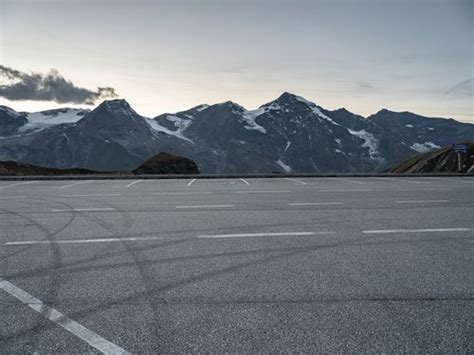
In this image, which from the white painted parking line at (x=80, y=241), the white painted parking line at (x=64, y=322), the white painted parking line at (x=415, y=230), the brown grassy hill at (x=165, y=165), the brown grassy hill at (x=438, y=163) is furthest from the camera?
the brown grassy hill at (x=438, y=163)

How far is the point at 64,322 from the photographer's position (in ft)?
13.9

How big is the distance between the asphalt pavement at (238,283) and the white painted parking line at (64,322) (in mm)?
18

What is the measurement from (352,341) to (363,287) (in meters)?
1.43

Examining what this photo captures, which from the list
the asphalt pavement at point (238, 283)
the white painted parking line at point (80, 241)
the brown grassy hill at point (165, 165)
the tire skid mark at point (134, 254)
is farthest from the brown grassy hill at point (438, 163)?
the white painted parking line at point (80, 241)

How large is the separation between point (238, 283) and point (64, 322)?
216cm

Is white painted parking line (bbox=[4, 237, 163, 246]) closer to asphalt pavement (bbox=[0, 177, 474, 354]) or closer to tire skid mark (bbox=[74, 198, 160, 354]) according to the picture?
asphalt pavement (bbox=[0, 177, 474, 354])

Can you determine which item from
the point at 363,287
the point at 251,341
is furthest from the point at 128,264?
the point at 363,287

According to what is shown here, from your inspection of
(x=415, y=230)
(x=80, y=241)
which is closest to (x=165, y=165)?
(x=80, y=241)

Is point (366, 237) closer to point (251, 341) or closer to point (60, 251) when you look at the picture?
point (251, 341)

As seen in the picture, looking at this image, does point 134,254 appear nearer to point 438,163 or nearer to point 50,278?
point 50,278

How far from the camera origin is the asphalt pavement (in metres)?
3.90

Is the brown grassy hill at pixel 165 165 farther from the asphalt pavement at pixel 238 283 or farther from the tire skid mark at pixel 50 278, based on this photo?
the asphalt pavement at pixel 238 283

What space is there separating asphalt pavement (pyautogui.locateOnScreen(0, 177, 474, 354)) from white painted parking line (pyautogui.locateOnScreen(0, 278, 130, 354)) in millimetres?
18

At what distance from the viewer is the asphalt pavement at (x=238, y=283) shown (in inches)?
154
